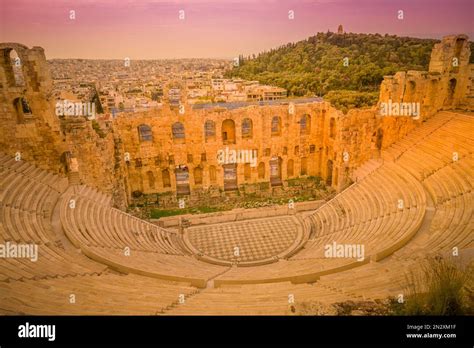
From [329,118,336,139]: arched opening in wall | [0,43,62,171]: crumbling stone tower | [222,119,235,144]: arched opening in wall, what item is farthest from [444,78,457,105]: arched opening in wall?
[0,43,62,171]: crumbling stone tower

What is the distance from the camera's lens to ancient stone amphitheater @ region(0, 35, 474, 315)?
8.81 m

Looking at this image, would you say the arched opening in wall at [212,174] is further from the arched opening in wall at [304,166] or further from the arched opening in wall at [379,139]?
the arched opening in wall at [379,139]

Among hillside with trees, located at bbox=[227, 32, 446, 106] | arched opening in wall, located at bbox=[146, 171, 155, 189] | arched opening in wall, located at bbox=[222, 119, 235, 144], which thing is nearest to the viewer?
arched opening in wall, located at bbox=[146, 171, 155, 189]

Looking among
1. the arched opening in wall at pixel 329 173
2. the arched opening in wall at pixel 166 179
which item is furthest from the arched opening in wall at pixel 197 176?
the arched opening in wall at pixel 329 173

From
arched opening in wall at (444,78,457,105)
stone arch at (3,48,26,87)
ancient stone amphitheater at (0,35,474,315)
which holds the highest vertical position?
stone arch at (3,48,26,87)

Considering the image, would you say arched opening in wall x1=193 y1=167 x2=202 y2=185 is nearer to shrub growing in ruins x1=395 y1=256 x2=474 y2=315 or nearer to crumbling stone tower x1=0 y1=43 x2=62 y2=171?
crumbling stone tower x1=0 y1=43 x2=62 y2=171

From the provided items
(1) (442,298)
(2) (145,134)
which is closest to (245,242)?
(1) (442,298)

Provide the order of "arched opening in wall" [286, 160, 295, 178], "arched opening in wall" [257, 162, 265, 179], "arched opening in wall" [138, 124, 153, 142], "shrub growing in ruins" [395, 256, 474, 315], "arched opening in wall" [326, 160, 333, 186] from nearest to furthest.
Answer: "shrub growing in ruins" [395, 256, 474, 315] < "arched opening in wall" [138, 124, 153, 142] < "arched opening in wall" [257, 162, 265, 179] < "arched opening in wall" [326, 160, 333, 186] < "arched opening in wall" [286, 160, 295, 178]

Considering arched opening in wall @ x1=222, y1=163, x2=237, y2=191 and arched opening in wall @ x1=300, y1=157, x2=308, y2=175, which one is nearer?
arched opening in wall @ x1=222, y1=163, x2=237, y2=191

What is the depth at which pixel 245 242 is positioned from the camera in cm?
1717

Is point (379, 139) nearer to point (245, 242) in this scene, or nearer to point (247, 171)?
point (247, 171)
